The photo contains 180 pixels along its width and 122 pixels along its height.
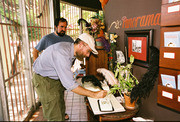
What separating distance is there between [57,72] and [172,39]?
114cm

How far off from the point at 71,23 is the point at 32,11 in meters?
2.63

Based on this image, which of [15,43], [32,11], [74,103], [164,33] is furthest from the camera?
[74,103]

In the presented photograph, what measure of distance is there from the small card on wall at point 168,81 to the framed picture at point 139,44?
38cm

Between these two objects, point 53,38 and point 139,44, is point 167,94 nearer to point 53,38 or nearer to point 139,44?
point 139,44

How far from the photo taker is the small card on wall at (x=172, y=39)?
4.02ft

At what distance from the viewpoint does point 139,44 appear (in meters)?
1.86

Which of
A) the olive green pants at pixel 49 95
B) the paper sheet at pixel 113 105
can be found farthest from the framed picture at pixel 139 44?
the olive green pants at pixel 49 95

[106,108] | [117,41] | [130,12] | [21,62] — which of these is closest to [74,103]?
[21,62]

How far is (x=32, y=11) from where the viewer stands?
3.16 meters

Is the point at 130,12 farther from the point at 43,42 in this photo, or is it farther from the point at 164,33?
the point at 43,42

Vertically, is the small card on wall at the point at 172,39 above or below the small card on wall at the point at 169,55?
above

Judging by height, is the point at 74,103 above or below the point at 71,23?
below

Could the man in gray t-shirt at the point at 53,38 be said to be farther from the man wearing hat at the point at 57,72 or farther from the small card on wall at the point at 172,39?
the small card on wall at the point at 172,39

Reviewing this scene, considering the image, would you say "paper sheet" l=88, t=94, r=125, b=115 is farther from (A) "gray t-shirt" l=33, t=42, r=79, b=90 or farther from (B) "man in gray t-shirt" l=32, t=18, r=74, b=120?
(B) "man in gray t-shirt" l=32, t=18, r=74, b=120
